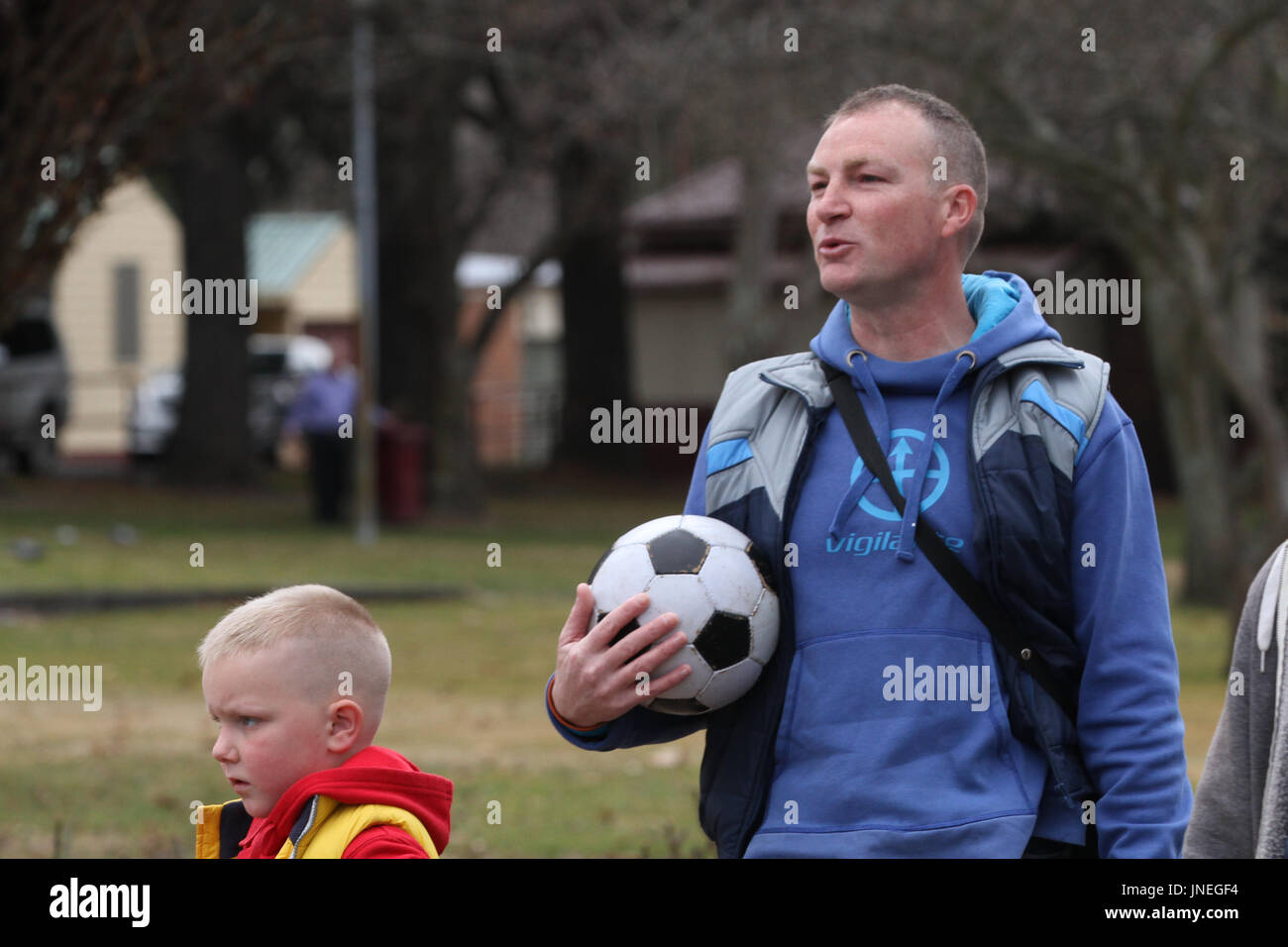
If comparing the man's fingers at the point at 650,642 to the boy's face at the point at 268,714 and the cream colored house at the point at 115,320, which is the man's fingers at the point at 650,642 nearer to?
the boy's face at the point at 268,714

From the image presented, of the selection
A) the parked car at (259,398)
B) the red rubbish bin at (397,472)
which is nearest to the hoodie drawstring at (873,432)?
the red rubbish bin at (397,472)

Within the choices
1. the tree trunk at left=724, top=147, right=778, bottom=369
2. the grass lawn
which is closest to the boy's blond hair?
the grass lawn

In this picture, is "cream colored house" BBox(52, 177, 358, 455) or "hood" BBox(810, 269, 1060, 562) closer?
"hood" BBox(810, 269, 1060, 562)

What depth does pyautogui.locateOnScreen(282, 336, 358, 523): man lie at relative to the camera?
23.2 m

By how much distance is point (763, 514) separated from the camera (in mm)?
3311

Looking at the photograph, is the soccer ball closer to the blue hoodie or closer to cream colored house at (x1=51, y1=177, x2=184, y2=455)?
the blue hoodie

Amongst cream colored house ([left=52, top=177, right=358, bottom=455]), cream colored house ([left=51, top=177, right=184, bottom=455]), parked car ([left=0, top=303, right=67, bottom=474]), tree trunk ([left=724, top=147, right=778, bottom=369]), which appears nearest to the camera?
tree trunk ([left=724, top=147, right=778, bottom=369])

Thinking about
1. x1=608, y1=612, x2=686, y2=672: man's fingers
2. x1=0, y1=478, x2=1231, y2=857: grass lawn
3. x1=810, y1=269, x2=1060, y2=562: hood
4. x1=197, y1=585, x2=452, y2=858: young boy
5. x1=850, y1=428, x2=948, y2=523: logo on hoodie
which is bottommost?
x1=0, y1=478, x2=1231, y2=857: grass lawn

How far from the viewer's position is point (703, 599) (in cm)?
326

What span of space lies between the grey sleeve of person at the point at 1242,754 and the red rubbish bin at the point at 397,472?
70.5ft

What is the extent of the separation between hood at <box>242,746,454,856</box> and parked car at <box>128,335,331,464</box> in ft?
107

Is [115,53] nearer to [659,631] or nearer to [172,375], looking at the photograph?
[659,631]

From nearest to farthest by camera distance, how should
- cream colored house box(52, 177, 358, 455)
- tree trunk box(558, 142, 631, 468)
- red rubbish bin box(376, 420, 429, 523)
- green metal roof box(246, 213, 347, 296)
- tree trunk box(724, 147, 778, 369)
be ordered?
tree trunk box(724, 147, 778, 369)
red rubbish bin box(376, 420, 429, 523)
tree trunk box(558, 142, 631, 468)
cream colored house box(52, 177, 358, 455)
green metal roof box(246, 213, 347, 296)

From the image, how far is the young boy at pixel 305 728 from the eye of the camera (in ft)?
10.4
